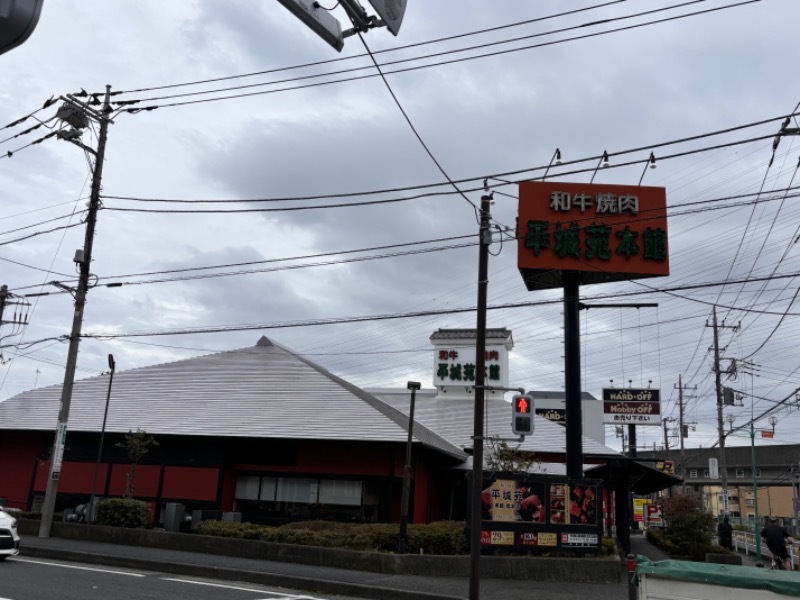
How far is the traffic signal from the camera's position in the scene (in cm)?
1405

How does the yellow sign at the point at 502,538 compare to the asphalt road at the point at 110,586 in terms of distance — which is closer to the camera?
the asphalt road at the point at 110,586

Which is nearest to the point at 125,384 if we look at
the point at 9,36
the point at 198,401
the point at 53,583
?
the point at 198,401

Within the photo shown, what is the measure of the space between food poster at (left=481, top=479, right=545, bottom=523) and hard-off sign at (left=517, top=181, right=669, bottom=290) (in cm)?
672

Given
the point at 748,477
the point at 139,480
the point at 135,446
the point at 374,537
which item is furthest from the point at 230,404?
the point at 748,477

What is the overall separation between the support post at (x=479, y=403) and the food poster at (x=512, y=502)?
3441 millimetres

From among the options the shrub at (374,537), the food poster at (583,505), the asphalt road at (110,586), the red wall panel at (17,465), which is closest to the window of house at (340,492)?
the shrub at (374,537)

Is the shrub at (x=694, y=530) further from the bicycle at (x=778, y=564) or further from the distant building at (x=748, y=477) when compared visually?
the distant building at (x=748, y=477)

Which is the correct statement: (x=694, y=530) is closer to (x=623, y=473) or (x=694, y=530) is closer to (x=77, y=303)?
(x=623, y=473)

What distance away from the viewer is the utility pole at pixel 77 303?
795 inches

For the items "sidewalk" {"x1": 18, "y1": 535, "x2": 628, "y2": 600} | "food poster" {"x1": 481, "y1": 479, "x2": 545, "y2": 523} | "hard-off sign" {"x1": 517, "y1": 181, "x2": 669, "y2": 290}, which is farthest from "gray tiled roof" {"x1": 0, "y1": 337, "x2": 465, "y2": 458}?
"hard-off sign" {"x1": 517, "y1": 181, "x2": 669, "y2": 290}

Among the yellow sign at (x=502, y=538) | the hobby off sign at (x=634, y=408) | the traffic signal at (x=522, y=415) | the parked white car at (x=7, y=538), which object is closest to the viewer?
the traffic signal at (x=522, y=415)

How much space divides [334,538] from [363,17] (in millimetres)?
14228

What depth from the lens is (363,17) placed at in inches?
234

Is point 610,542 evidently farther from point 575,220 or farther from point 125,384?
point 125,384
